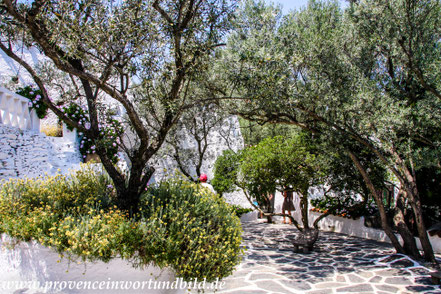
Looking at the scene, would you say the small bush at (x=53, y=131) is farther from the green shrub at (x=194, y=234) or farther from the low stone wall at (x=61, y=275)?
the low stone wall at (x=61, y=275)

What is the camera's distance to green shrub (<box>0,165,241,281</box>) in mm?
4758

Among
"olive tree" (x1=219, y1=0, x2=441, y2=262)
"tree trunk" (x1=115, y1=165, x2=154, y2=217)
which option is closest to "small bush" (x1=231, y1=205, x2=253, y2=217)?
"olive tree" (x1=219, y1=0, x2=441, y2=262)

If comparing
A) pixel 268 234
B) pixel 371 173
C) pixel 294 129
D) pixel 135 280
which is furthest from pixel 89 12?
pixel 294 129

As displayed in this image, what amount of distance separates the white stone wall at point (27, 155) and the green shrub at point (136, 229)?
3.12 metres

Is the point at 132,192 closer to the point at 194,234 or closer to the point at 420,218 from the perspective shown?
the point at 194,234

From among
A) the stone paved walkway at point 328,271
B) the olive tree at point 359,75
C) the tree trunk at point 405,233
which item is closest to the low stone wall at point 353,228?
the stone paved walkway at point 328,271

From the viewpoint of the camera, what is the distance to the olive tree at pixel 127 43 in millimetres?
5055

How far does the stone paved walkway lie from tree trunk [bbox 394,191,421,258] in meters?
0.40

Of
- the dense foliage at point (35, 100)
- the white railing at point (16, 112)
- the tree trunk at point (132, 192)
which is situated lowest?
the tree trunk at point (132, 192)

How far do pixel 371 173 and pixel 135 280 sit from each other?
26.8 ft

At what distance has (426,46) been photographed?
792cm

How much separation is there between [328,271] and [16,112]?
9.84m

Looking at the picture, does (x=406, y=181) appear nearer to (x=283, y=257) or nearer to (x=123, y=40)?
(x=283, y=257)

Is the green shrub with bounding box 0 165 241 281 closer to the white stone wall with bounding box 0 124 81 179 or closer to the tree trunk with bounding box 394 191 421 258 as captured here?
the white stone wall with bounding box 0 124 81 179
